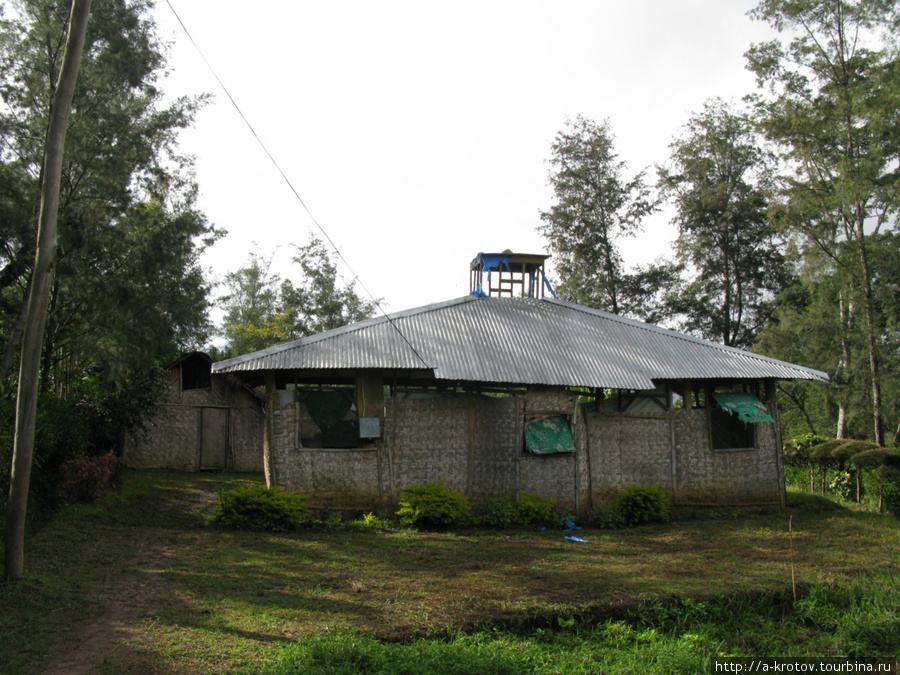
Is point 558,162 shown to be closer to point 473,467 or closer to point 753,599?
point 473,467

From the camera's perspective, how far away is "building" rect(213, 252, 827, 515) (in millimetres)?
10828

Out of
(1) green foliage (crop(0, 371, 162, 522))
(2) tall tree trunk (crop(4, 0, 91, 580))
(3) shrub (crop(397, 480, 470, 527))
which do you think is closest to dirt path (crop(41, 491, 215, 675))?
(2) tall tree trunk (crop(4, 0, 91, 580))

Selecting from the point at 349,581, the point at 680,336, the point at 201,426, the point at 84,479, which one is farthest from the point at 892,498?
the point at 201,426

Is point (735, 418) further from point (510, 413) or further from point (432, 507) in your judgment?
point (432, 507)

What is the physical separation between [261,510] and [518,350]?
5327 mm

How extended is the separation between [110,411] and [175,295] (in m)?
2.97

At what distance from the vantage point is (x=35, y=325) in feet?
20.3

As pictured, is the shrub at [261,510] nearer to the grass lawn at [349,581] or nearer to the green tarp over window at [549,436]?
the grass lawn at [349,581]

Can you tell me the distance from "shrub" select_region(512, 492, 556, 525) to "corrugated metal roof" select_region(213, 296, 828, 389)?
200 cm

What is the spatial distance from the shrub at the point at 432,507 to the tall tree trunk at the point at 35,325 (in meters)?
5.45

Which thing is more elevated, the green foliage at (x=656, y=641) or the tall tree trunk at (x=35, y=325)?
the tall tree trunk at (x=35, y=325)

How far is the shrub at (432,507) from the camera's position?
1036 centimetres

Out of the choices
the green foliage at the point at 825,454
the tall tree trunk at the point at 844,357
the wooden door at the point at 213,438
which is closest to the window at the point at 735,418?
the green foliage at the point at 825,454

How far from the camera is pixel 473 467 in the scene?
1119 cm
